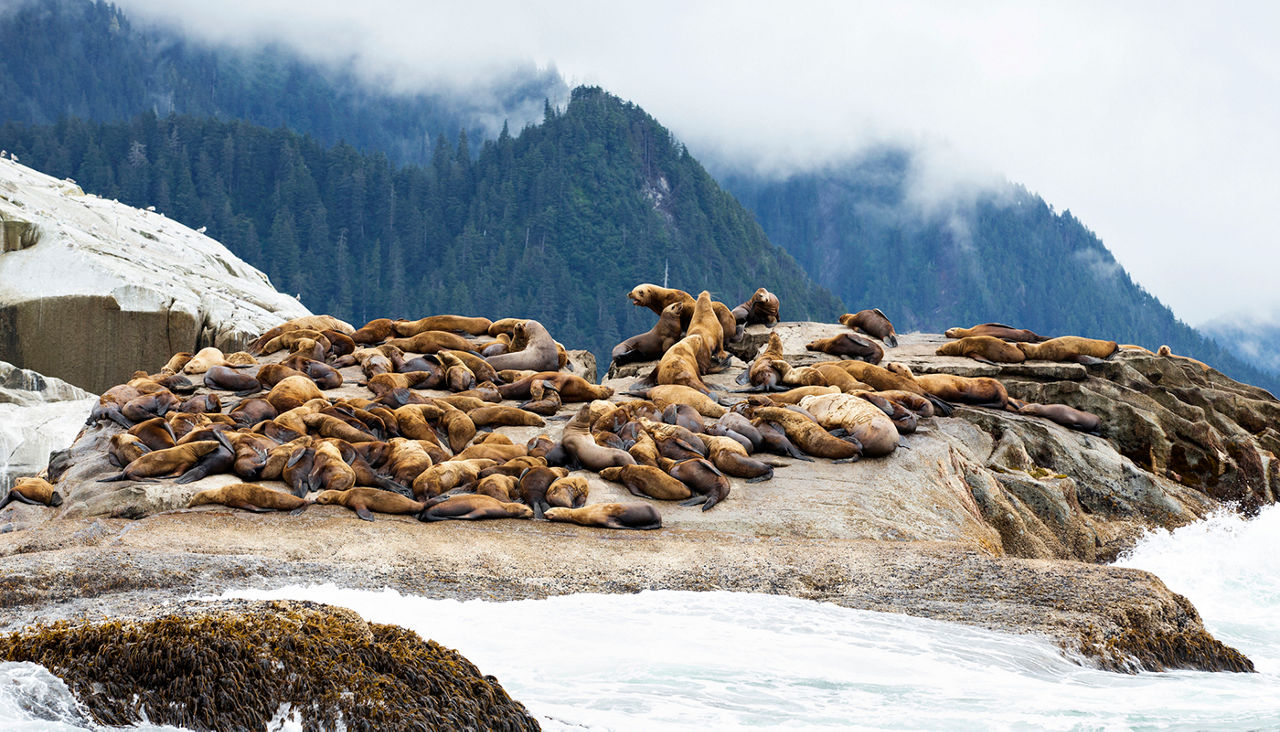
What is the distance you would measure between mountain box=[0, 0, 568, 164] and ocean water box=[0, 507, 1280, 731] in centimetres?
10533

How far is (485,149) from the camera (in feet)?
341

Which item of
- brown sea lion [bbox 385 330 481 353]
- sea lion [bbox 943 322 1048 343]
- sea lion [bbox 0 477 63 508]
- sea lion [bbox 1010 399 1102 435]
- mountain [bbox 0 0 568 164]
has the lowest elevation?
sea lion [bbox 0 477 63 508]

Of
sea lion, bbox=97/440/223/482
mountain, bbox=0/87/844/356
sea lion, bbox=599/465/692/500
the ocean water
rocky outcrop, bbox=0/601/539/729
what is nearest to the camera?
rocky outcrop, bbox=0/601/539/729

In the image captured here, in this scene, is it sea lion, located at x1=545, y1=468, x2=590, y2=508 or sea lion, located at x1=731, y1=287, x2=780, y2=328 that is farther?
sea lion, located at x1=731, y1=287, x2=780, y2=328

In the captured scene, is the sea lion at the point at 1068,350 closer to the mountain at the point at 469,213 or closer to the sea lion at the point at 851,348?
the sea lion at the point at 851,348

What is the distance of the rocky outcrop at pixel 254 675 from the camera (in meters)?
3.69

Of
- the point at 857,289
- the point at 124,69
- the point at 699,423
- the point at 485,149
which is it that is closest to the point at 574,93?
the point at 485,149

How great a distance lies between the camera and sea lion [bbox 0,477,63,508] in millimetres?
8289

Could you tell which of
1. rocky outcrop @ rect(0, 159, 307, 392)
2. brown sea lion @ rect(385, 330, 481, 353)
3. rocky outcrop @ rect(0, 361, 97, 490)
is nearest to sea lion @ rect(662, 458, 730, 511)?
brown sea lion @ rect(385, 330, 481, 353)

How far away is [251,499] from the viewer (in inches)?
307

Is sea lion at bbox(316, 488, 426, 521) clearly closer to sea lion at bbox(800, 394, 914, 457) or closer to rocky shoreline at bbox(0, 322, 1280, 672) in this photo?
rocky shoreline at bbox(0, 322, 1280, 672)

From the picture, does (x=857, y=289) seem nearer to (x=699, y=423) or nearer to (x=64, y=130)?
(x=64, y=130)

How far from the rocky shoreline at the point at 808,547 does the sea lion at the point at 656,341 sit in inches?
Answer: 160

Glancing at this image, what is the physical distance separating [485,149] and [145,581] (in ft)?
333
